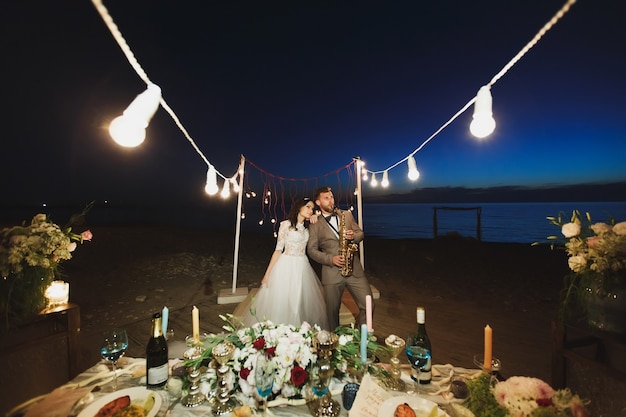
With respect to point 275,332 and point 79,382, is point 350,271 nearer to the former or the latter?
point 275,332

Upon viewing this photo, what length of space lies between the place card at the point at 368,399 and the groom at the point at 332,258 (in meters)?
1.88

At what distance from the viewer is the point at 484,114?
1.78 metres

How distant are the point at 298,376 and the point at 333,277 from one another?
83.3 inches

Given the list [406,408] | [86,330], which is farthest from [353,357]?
[86,330]

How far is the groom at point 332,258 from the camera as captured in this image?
3512 millimetres

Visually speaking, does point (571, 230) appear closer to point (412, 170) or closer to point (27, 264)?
point (412, 170)

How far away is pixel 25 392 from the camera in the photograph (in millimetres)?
2035

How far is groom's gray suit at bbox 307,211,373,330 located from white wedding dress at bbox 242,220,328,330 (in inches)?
11.3

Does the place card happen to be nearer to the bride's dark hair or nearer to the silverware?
the silverware

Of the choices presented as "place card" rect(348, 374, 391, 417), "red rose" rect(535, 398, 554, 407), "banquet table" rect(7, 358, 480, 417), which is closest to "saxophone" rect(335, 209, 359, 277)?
"banquet table" rect(7, 358, 480, 417)

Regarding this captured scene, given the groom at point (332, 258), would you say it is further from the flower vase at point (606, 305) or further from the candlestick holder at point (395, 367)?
the flower vase at point (606, 305)

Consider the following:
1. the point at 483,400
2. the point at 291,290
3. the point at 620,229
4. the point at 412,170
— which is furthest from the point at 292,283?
the point at 620,229

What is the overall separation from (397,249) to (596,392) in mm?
10896

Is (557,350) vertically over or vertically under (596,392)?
over
